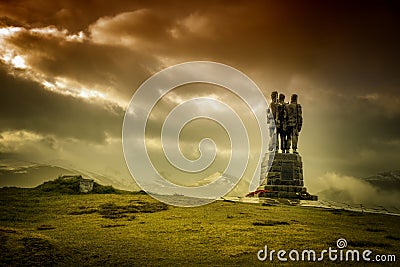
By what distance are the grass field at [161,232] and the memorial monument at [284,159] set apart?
23.2 ft

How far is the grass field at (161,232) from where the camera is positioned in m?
9.74

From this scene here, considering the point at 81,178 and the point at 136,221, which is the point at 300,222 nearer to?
the point at 136,221

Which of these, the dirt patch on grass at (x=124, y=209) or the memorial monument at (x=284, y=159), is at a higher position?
the memorial monument at (x=284, y=159)

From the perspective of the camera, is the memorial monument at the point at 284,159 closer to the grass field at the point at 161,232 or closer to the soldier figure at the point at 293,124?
the soldier figure at the point at 293,124

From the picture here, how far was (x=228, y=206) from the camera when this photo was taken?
19516 millimetres

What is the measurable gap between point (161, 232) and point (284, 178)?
15994mm

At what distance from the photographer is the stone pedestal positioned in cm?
2572

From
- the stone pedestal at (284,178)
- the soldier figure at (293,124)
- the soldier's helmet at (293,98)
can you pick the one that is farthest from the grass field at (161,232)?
the soldier's helmet at (293,98)

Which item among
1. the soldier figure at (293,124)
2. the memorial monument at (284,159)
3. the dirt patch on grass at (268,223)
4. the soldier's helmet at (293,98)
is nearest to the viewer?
the dirt patch on grass at (268,223)

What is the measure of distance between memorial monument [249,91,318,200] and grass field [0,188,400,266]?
7.08m

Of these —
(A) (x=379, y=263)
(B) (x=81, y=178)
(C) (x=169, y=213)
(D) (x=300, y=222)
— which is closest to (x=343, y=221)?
(D) (x=300, y=222)

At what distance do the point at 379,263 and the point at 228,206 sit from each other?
10.5 meters

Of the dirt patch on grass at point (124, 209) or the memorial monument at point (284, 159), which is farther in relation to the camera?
the memorial monument at point (284, 159)

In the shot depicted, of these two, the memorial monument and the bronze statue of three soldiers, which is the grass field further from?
the bronze statue of three soldiers
